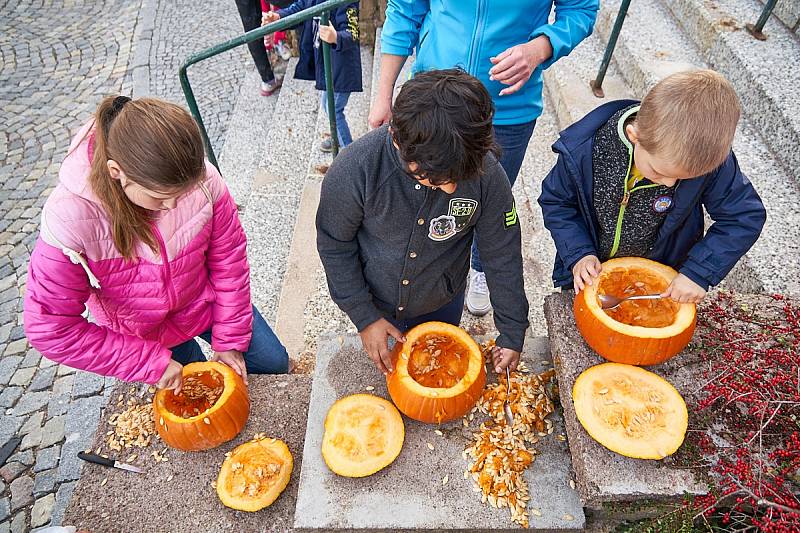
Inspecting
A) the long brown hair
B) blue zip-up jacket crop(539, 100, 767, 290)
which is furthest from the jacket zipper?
blue zip-up jacket crop(539, 100, 767, 290)

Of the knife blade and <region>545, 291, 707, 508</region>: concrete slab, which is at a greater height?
<region>545, 291, 707, 508</region>: concrete slab

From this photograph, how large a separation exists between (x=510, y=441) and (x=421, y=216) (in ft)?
2.95

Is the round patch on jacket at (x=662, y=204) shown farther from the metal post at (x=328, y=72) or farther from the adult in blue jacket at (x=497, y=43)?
the metal post at (x=328, y=72)

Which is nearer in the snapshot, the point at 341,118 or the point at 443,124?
the point at 443,124

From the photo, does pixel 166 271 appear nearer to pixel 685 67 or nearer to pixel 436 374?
pixel 436 374

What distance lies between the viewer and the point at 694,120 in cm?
171

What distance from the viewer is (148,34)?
7.63m

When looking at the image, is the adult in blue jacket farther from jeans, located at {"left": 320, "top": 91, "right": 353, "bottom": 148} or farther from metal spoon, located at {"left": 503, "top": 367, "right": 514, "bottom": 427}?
jeans, located at {"left": 320, "top": 91, "right": 353, "bottom": 148}

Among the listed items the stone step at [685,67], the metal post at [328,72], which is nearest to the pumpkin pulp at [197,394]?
the metal post at [328,72]

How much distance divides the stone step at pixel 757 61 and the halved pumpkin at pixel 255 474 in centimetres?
320

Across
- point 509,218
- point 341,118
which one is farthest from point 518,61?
point 341,118

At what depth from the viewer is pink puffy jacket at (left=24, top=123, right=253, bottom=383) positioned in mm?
1808

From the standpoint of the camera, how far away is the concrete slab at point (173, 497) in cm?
198

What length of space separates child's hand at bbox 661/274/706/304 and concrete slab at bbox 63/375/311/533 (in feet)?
5.20
